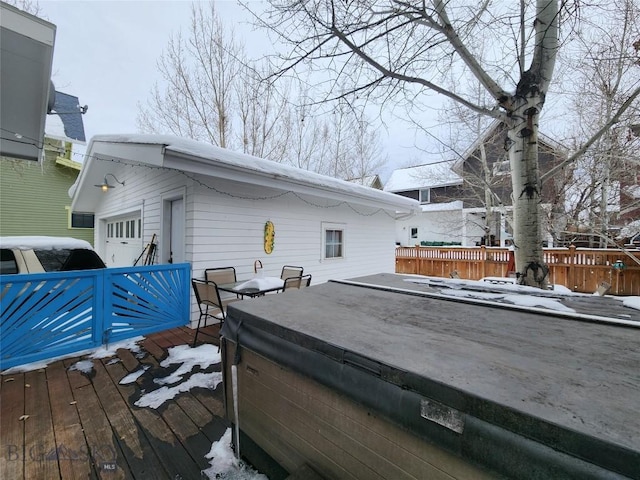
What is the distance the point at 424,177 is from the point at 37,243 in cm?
1571

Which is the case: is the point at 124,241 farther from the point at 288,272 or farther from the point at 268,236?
the point at 288,272

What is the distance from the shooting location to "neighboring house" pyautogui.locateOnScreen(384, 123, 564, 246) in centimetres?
1041

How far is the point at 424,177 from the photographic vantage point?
1559 cm

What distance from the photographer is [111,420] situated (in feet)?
7.00

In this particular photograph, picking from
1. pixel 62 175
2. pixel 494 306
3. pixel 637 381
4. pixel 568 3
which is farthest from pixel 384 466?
pixel 62 175

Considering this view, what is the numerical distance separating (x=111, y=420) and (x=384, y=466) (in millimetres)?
2220

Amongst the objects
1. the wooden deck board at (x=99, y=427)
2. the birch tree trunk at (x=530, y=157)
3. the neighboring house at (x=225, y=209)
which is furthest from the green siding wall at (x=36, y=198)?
the birch tree trunk at (x=530, y=157)

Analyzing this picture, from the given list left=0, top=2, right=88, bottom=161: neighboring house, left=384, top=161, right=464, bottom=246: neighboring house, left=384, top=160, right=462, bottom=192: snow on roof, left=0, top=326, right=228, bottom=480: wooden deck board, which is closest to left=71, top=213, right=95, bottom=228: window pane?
left=0, top=2, right=88, bottom=161: neighboring house

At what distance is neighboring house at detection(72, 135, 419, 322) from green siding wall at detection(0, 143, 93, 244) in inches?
120

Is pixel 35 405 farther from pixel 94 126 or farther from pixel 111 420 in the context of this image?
pixel 94 126

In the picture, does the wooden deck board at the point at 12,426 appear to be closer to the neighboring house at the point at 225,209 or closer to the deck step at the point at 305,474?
the deck step at the point at 305,474

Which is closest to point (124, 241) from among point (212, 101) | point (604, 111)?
point (212, 101)

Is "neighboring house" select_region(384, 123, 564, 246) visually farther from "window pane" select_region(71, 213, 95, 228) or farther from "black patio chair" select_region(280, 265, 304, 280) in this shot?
"window pane" select_region(71, 213, 95, 228)

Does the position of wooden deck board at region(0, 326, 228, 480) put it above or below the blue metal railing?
below
